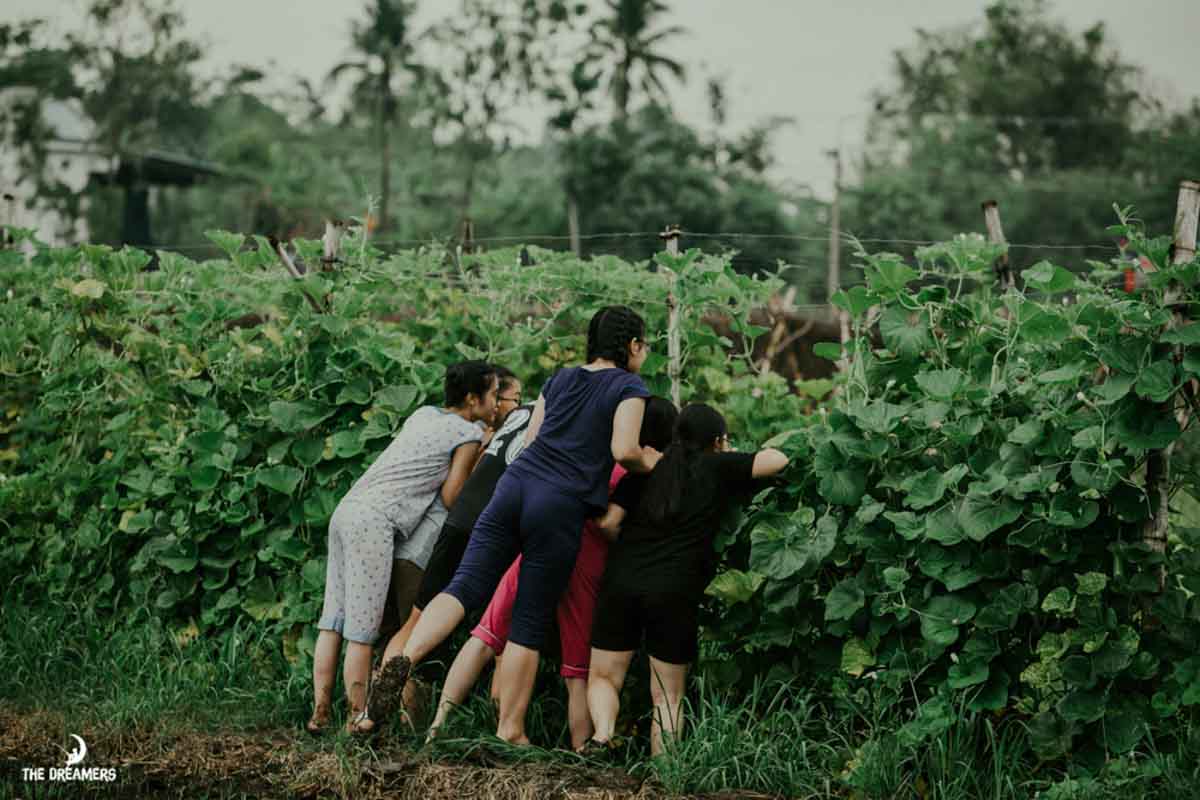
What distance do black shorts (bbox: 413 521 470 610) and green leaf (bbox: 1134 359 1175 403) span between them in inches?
94.0

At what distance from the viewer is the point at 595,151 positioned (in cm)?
3148

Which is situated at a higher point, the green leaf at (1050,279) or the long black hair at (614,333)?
the green leaf at (1050,279)

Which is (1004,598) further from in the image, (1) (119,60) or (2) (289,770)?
(1) (119,60)

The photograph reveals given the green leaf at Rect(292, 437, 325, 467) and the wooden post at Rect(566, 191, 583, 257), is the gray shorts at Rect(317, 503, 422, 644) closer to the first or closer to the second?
the green leaf at Rect(292, 437, 325, 467)

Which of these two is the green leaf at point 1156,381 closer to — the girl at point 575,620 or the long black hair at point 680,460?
the long black hair at point 680,460

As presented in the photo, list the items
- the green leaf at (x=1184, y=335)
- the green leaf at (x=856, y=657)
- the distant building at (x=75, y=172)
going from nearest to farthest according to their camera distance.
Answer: the green leaf at (x=1184, y=335)
the green leaf at (x=856, y=657)
the distant building at (x=75, y=172)

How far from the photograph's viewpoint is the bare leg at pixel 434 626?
463 cm

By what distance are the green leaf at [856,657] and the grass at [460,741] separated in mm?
149

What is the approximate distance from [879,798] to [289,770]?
2019 millimetres

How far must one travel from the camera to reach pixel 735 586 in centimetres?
465

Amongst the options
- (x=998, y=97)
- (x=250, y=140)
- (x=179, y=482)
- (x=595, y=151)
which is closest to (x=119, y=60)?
(x=250, y=140)

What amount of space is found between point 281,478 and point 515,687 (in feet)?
5.26

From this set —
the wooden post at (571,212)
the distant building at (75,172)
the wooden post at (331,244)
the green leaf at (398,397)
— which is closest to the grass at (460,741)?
the green leaf at (398,397)

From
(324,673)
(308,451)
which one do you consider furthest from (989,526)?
(308,451)
